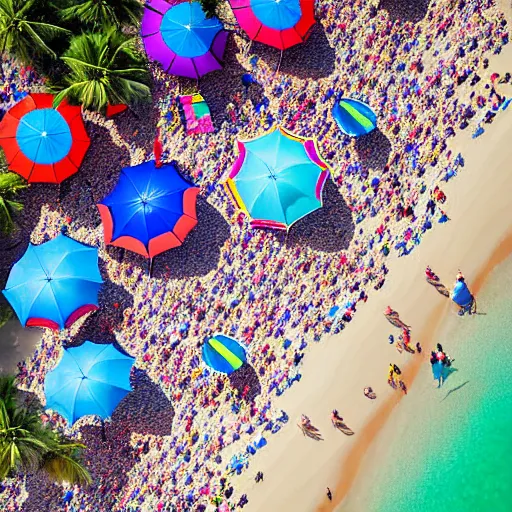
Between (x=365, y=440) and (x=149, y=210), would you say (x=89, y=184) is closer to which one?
(x=149, y=210)

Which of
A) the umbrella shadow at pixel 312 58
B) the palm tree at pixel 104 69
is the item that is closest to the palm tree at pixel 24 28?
the palm tree at pixel 104 69

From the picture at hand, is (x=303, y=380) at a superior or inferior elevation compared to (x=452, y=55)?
inferior

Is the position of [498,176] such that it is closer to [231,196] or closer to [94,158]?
[231,196]

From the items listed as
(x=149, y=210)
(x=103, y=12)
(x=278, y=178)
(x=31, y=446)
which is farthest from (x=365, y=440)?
(x=103, y=12)

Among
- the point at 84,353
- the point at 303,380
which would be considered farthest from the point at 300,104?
the point at 84,353

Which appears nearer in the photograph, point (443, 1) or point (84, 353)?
point (84, 353)
